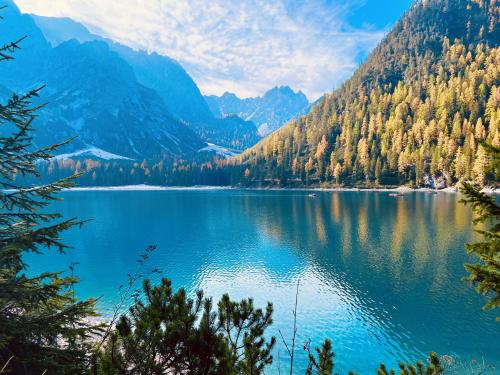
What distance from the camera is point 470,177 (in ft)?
448

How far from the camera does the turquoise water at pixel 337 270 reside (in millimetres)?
27250

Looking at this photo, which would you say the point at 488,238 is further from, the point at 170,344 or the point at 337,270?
the point at 337,270

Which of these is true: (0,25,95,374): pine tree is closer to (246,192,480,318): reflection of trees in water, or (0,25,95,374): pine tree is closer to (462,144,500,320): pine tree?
(462,144,500,320): pine tree

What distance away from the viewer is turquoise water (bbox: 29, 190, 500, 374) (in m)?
27.2

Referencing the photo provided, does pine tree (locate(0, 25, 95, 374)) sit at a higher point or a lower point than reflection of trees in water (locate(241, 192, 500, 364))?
higher

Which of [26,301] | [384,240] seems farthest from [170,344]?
[384,240]

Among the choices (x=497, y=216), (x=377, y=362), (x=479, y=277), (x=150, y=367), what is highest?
(x=497, y=216)

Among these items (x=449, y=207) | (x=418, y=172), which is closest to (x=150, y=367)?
(x=449, y=207)

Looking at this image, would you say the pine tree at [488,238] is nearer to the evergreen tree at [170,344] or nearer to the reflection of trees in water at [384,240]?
the evergreen tree at [170,344]

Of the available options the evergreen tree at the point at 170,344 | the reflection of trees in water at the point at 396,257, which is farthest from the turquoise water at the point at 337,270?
the evergreen tree at the point at 170,344

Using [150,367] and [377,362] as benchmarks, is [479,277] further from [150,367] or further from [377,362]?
[377,362]

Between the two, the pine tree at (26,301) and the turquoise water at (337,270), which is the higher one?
the pine tree at (26,301)

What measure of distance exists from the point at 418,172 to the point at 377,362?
165 m

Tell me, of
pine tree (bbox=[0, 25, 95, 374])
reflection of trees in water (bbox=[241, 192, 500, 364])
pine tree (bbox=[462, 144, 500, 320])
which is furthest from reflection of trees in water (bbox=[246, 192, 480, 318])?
pine tree (bbox=[0, 25, 95, 374])
